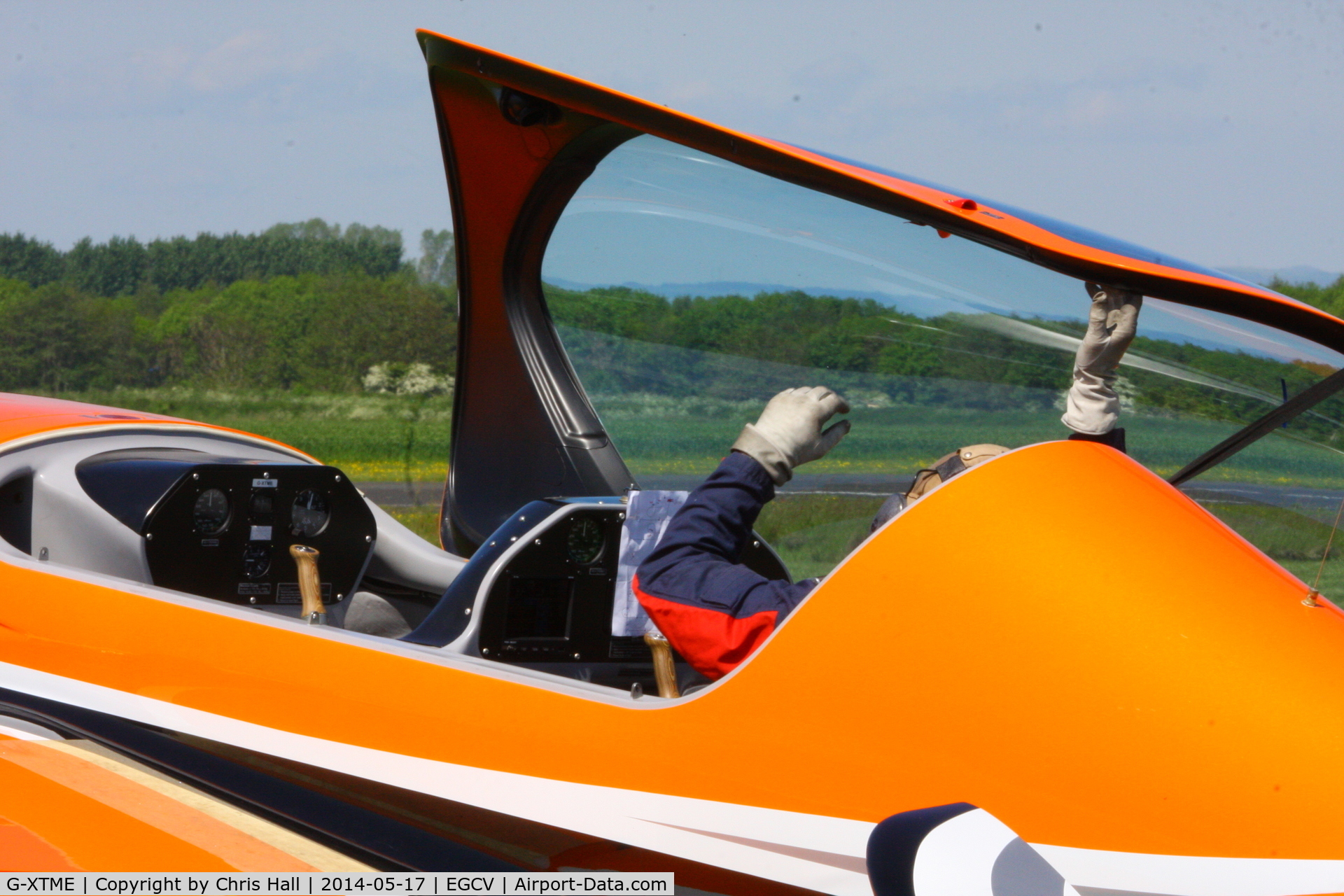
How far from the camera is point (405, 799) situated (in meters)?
1.72

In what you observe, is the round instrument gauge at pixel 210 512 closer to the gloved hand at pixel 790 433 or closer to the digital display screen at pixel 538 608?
the digital display screen at pixel 538 608

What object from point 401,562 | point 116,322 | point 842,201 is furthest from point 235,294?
point 842,201

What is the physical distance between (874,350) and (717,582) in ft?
2.63

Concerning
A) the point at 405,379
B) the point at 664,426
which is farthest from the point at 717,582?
the point at 405,379

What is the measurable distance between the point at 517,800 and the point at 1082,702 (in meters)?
0.82

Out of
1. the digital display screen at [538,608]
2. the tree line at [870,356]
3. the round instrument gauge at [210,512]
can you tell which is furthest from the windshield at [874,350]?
the round instrument gauge at [210,512]

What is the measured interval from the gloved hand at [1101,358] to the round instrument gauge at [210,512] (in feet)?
7.89

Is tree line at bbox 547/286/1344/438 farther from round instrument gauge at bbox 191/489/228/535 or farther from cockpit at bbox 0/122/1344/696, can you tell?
round instrument gauge at bbox 191/489/228/535

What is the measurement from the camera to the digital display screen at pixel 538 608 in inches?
101

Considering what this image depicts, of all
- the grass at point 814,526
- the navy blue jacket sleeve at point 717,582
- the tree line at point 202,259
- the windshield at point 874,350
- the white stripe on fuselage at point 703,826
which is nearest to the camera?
the white stripe on fuselage at point 703,826

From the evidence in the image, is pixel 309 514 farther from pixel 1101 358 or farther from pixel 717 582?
pixel 1101 358

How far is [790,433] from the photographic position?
171 centimetres

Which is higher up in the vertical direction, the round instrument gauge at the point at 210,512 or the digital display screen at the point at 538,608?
the round instrument gauge at the point at 210,512

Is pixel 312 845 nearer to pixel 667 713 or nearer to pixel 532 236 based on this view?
pixel 667 713
